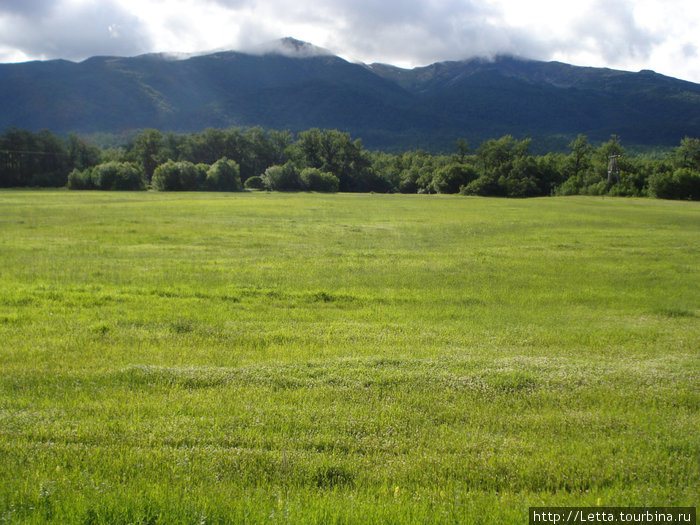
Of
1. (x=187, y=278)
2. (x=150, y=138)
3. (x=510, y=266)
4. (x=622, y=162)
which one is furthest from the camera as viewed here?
(x=150, y=138)

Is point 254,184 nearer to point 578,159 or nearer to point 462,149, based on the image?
point 462,149

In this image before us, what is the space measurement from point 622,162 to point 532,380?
13142 centimetres

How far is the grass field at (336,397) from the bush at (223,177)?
11688cm

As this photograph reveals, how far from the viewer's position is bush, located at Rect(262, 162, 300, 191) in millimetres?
140625

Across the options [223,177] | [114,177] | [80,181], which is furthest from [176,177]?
[80,181]

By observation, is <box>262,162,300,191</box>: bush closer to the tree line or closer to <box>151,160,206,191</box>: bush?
the tree line

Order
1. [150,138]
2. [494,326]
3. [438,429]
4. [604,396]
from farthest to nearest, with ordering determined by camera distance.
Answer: [150,138]
[494,326]
[604,396]
[438,429]

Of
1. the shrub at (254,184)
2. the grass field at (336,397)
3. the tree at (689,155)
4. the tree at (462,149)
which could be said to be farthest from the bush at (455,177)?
the grass field at (336,397)

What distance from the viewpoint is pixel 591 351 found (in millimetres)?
10594

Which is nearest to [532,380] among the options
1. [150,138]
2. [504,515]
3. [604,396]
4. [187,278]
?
[604,396]

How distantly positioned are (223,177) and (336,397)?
130 metres

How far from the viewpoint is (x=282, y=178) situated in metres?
141

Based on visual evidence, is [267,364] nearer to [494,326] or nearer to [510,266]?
[494,326]

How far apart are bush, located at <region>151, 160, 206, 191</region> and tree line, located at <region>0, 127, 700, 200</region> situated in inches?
10.3
